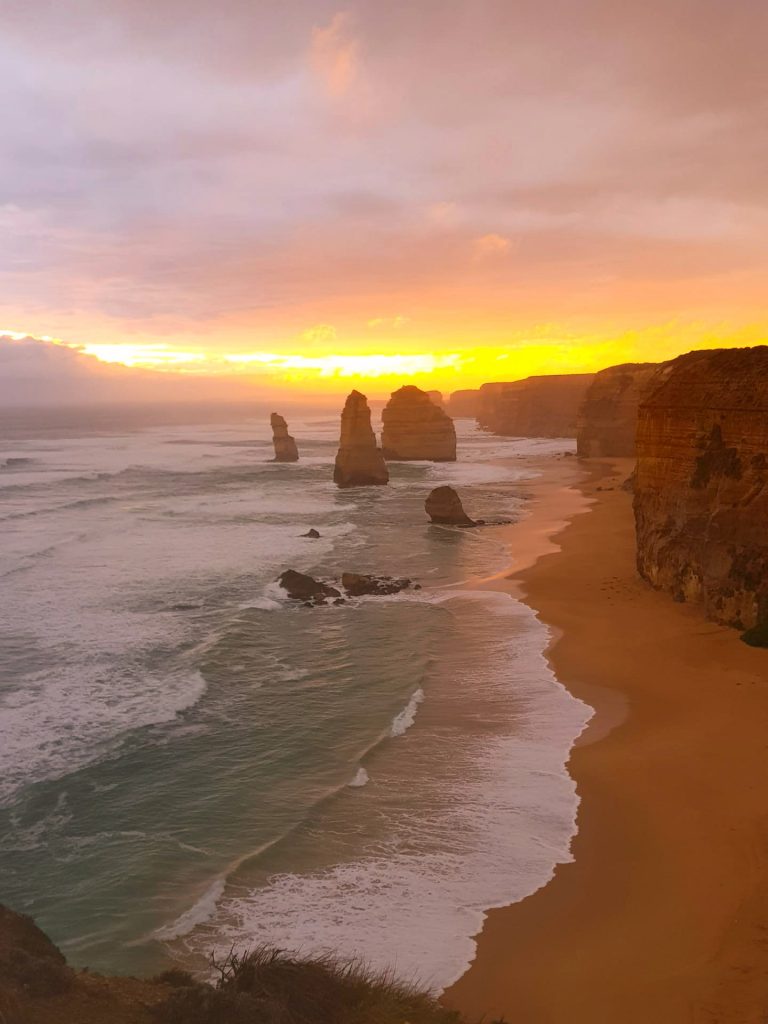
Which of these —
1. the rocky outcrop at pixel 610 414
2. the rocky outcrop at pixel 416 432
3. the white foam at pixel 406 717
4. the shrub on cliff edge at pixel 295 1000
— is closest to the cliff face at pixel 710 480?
the white foam at pixel 406 717

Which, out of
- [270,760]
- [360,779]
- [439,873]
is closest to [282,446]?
[270,760]

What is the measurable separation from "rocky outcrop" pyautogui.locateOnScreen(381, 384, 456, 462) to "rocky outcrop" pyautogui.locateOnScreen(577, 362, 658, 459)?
51.4 ft

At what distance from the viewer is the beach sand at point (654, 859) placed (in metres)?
9.12

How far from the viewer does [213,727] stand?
17.9 m

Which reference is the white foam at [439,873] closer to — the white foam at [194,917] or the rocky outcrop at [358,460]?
the white foam at [194,917]

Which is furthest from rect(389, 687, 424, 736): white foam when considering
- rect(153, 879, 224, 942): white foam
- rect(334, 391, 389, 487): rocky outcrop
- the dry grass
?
rect(334, 391, 389, 487): rocky outcrop

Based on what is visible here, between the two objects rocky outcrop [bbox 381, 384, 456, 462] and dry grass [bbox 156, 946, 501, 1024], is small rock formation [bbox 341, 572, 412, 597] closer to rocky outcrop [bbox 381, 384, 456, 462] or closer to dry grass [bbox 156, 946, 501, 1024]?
dry grass [bbox 156, 946, 501, 1024]

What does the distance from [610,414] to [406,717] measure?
239 ft

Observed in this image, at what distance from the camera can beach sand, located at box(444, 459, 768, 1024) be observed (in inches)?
359

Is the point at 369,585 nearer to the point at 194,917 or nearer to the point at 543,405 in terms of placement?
the point at 194,917

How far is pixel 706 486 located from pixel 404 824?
49.8 feet

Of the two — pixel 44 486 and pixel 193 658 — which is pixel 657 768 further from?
pixel 44 486

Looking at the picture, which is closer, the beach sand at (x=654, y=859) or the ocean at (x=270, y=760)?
the beach sand at (x=654, y=859)

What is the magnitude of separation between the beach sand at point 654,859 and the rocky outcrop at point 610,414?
62.1 m
